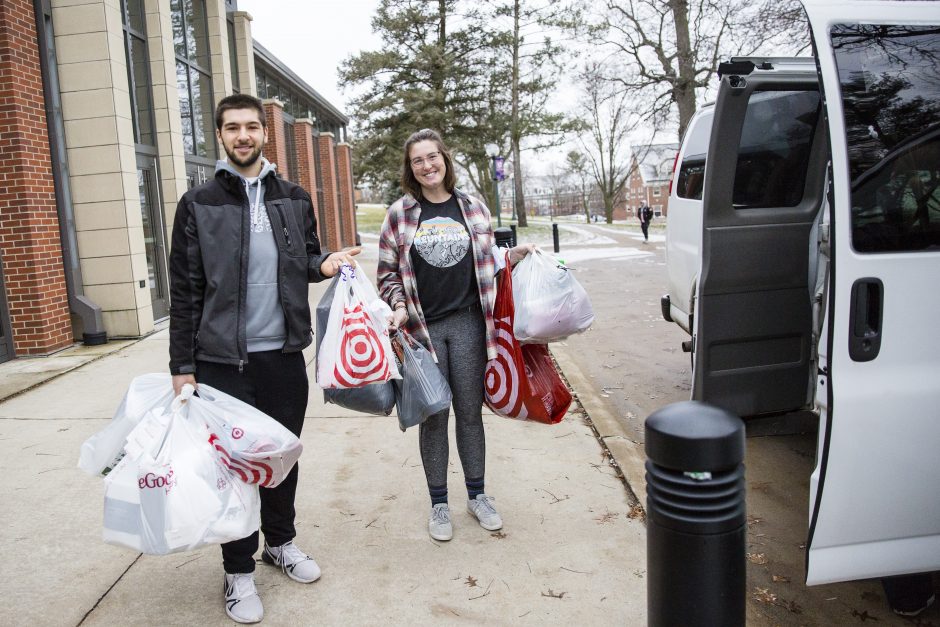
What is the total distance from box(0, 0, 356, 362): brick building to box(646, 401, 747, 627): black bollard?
748 centimetres

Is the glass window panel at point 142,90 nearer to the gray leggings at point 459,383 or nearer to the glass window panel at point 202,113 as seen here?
the glass window panel at point 202,113

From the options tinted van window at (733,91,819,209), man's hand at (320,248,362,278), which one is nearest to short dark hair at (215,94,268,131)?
man's hand at (320,248,362,278)

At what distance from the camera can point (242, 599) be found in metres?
2.83

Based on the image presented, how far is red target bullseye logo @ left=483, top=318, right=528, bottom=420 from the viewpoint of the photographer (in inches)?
136

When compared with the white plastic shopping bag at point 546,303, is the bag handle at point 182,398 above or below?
below

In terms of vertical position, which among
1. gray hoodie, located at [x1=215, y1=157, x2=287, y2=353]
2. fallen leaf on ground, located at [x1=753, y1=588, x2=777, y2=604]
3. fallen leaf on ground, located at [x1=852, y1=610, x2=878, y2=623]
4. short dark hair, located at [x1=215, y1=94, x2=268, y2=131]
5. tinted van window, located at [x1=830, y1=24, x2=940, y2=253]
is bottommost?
fallen leaf on ground, located at [x1=852, y1=610, x2=878, y2=623]

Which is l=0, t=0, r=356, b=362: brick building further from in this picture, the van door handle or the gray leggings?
the van door handle

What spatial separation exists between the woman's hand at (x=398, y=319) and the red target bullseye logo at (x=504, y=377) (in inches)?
18.4

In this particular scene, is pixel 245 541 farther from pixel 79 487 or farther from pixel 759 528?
pixel 759 528

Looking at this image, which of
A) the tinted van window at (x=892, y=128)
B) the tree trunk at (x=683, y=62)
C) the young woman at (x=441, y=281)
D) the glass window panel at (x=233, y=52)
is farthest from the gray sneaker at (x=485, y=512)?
the tree trunk at (x=683, y=62)

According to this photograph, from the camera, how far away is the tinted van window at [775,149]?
413 centimetres

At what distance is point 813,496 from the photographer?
237 cm

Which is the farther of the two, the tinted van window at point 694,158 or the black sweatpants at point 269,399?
the tinted van window at point 694,158

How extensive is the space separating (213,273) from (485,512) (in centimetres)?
175
